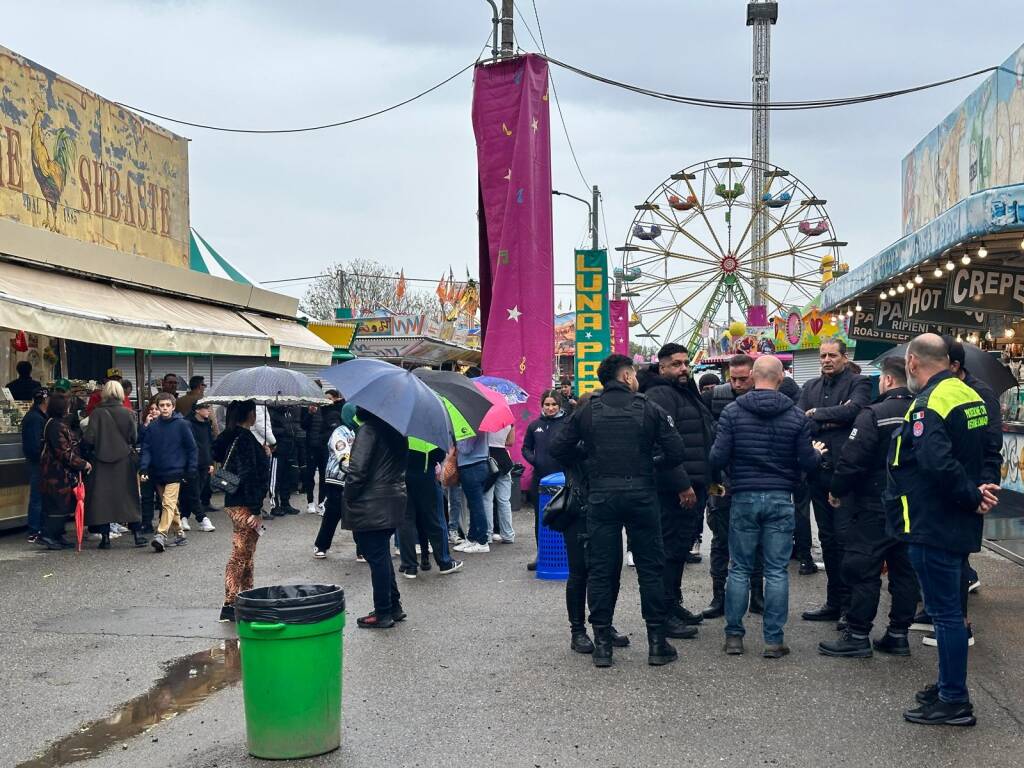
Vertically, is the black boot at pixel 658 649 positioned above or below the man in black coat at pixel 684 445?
below

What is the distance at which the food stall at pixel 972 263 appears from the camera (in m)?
Result: 8.80

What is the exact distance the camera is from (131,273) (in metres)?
15.3

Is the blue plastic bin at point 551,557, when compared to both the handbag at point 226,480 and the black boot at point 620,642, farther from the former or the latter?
the handbag at point 226,480

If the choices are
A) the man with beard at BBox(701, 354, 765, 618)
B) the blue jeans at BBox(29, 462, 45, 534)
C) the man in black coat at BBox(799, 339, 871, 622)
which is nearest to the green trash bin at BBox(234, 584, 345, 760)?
the man with beard at BBox(701, 354, 765, 618)

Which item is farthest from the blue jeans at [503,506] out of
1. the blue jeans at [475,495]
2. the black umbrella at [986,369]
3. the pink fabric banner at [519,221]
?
the black umbrella at [986,369]

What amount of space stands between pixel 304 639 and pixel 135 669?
2.30 m

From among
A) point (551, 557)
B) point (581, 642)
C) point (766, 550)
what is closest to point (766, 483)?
point (766, 550)

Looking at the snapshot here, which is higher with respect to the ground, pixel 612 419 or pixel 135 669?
pixel 612 419

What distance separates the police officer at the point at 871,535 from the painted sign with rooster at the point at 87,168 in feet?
37.7

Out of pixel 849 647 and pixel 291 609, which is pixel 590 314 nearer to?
pixel 849 647

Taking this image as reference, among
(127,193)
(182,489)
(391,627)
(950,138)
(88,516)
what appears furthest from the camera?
(127,193)

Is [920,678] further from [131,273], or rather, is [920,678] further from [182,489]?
[131,273]

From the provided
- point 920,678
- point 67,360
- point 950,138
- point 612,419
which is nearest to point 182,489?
point 67,360

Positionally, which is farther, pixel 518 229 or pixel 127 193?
pixel 127 193
